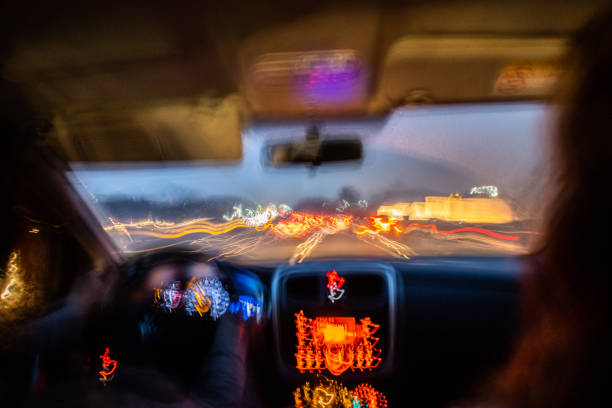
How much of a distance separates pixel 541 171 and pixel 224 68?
89.2 inches

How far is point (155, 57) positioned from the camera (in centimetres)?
242

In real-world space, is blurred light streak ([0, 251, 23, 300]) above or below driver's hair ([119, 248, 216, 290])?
below

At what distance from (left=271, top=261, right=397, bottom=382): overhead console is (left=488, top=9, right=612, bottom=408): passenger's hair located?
1.32 metres

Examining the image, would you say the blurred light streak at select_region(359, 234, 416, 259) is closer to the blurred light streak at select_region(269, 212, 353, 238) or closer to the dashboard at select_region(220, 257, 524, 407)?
the dashboard at select_region(220, 257, 524, 407)

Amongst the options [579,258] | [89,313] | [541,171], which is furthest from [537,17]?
[89,313]

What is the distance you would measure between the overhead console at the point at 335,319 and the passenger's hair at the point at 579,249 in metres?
1.32

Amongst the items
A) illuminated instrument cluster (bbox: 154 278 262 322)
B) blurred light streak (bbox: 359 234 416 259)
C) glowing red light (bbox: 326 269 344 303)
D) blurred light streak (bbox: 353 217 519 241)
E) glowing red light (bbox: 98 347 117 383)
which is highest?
blurred light streak (bbox: 353 217 519 241)

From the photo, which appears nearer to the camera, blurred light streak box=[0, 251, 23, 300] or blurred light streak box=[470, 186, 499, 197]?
blurred light streak box=[0, 251, 23, 300]

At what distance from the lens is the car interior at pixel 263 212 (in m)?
2.22

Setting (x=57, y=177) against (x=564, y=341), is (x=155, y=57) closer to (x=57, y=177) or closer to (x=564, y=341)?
(x=57, y=177)

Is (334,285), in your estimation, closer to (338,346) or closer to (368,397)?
(338,346)

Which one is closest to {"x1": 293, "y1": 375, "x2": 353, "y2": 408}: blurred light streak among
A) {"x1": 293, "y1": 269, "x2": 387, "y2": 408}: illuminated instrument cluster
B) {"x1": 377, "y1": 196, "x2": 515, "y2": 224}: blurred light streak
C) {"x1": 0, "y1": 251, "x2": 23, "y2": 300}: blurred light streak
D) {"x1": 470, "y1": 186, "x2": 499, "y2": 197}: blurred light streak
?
{"x1": 293, "y1": 269, "x2": 387, "y2": 408}: illuminated instrument cluster

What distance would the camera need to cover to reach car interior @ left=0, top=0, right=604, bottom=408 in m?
2.22

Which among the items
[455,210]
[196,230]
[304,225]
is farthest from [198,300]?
[455,210]
